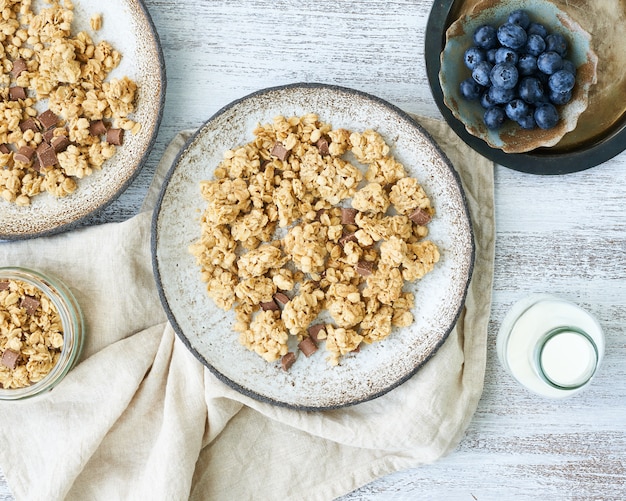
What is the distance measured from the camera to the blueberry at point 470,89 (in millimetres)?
1171

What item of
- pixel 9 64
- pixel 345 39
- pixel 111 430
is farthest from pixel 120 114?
pixel 111 430

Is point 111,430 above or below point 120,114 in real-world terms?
below

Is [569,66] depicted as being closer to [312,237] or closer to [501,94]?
[501,94]

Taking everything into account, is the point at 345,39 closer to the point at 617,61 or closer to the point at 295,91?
the point at 295,91

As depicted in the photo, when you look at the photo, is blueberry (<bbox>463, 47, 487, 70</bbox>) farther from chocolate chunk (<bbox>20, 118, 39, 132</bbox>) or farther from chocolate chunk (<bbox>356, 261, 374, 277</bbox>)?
chocolate chunk (<bbox>20, 118, 39, 132</bbox>)

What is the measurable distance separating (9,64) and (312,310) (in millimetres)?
789

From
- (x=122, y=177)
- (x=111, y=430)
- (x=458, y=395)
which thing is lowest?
(x=111, y=430)

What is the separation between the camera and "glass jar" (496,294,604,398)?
1180 mm

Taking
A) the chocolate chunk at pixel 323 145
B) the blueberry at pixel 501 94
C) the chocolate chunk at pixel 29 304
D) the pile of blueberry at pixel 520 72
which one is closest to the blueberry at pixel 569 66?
the pile of blueberry at pixel 520 72

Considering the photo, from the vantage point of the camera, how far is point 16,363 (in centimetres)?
120

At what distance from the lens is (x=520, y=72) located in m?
1.15

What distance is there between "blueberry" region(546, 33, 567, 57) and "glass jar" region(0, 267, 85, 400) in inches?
41.3

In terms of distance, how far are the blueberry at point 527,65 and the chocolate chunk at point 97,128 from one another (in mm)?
816

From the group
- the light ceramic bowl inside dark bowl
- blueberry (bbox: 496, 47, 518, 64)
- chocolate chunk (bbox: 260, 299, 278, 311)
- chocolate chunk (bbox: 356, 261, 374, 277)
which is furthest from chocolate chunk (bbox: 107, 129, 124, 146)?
blueberry (bbox: 496, 47, 518, 64)
